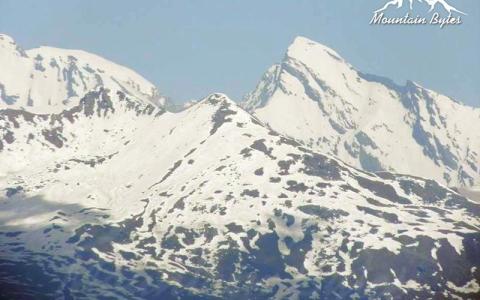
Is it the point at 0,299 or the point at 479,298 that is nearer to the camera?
the point at 479,298

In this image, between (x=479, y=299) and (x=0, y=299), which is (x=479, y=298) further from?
(x=0, y=299)

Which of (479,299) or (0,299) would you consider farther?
(0,299)

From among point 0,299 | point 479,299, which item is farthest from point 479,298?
point 0,299

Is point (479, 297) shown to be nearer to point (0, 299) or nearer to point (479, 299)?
point (479, 299)

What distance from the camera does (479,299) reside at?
14688 centimetres

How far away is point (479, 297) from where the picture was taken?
149m

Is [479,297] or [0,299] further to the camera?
[0,299]

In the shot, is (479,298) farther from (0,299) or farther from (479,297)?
(0,299)

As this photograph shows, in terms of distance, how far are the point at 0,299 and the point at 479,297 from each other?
11560 cm

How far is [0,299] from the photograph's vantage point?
197125 millimetres

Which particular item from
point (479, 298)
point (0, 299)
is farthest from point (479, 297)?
point (0, 299)

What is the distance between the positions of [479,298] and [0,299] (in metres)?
116

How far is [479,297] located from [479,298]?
1966mm
